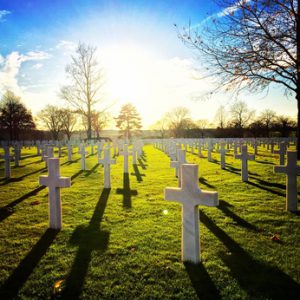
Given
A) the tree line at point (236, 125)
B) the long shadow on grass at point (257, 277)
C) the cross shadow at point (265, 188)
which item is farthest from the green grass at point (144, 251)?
the tree line at point (236, 125)

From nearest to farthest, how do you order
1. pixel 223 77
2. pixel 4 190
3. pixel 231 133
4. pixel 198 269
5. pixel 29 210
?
pixel 198 269 < pixel 29 210 < pixel 4 190 < pixel 223 77 < pixel 231 133

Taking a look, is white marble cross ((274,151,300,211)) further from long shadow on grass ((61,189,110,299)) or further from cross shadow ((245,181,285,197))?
long shadow on grass ((61,189,110,299))

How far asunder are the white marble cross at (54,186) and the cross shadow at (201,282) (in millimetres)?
2253

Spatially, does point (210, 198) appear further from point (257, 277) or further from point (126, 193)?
point (126, 193)

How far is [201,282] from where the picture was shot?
231 centimetres

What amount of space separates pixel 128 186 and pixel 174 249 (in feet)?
13.6

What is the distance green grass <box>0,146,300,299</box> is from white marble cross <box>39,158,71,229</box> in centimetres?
22

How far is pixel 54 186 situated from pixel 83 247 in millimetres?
1150

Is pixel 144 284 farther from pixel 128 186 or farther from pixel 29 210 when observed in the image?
pixel 128 186

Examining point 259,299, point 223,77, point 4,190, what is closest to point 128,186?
point 4,190

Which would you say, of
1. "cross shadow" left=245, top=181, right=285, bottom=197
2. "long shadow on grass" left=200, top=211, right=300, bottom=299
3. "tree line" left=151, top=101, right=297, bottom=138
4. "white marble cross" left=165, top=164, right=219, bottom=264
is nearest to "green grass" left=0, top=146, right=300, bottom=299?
"long shadow on grass" left=200, top=211, right=300, bottom=299

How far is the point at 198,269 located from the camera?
2539 mm

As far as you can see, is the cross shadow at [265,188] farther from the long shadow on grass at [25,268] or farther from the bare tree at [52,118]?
the bare tree at [52,118]

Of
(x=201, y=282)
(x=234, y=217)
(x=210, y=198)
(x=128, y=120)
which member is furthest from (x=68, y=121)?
(x=201, y=282)
